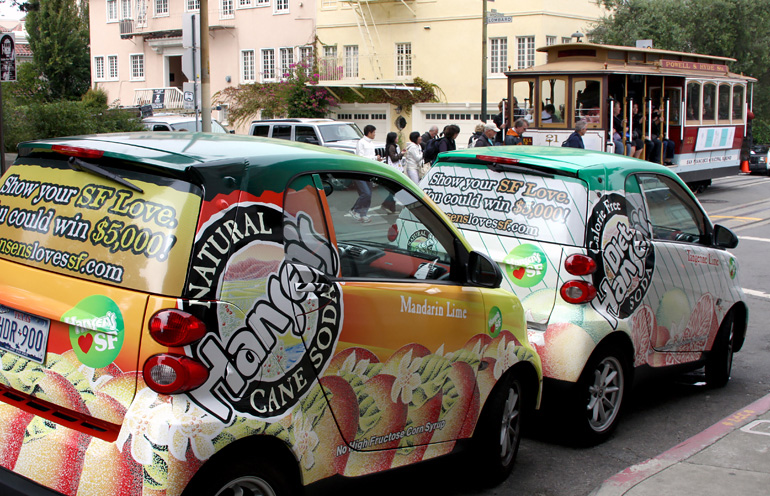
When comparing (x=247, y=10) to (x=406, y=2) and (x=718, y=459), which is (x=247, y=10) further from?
(x=718, y=459)

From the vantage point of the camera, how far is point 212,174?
125 inches

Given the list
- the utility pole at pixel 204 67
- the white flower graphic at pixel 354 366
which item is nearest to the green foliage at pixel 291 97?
the utility pole at pixel 204 67

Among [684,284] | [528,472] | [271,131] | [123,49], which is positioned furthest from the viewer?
[123,49]

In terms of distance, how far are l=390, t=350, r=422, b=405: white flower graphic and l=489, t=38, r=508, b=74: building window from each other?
3382 cm

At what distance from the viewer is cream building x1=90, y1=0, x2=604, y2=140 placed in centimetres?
3634

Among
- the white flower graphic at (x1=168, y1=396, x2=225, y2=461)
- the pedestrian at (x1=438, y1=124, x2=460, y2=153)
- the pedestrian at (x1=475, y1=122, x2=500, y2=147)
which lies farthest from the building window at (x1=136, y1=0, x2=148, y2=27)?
the white flower graphic at (x1=168, y1=396, x2=225, y2=461)

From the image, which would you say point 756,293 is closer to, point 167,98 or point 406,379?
point 406,379

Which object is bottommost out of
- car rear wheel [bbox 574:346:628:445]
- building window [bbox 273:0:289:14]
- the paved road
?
the paved road

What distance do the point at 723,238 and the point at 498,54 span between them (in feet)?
102

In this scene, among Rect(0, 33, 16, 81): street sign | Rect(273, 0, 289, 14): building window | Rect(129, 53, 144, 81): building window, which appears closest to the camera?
Rect(0, 33, 16, 81): street sign

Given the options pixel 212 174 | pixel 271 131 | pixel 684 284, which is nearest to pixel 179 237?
pixel 212 174

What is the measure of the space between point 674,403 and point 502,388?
2.66 metres

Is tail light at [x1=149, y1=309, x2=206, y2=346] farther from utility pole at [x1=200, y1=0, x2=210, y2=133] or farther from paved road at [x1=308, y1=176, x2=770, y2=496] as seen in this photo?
utility pole at [x1=200, y1=0, x2=210, y2=133]

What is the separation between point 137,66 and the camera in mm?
48844
